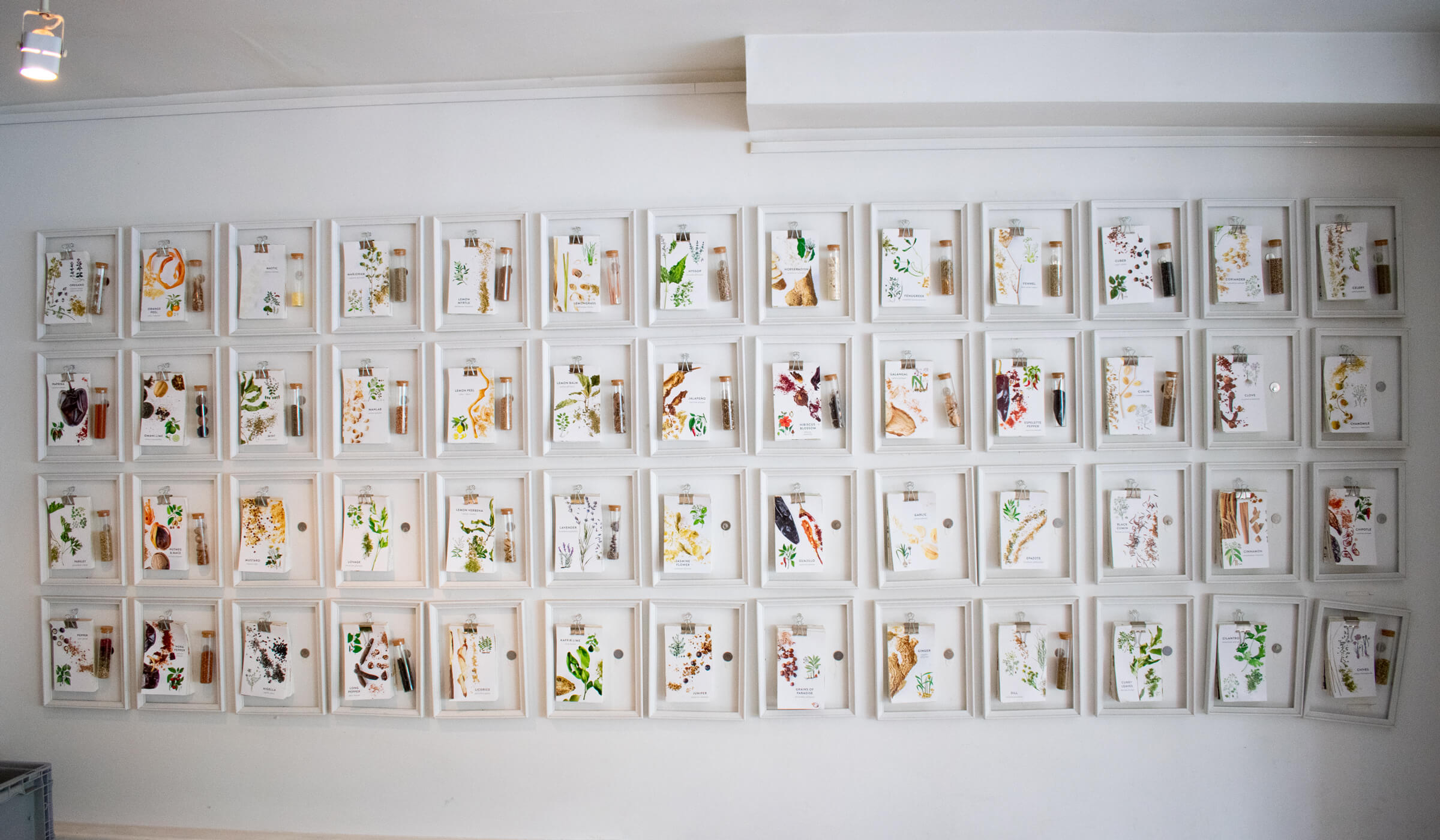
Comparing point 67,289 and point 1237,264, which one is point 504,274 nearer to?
point 67,289

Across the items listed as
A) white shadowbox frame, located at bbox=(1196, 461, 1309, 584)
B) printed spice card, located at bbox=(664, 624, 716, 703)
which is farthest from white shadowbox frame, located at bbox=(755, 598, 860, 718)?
white shadowbox frame, located at bbox=(1196, 461, 1309, 584)

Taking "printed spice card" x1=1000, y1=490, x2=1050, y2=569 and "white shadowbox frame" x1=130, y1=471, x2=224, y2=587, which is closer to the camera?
"printed spice card" x1=1000, y1=490, x2=1050, y2=569

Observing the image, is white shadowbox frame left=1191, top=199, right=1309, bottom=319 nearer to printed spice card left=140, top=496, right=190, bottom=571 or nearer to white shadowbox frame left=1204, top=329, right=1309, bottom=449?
white shadowbox frame left=1204, top=329, right=1309, bottom=449

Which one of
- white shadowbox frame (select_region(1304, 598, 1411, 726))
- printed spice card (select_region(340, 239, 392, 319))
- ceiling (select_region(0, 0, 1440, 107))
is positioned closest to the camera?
ceiling (select_region(0, 0, 1440, 107))

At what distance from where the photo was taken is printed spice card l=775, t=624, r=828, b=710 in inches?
79.3

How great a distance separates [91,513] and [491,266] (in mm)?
1482

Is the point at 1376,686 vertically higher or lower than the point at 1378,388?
lower

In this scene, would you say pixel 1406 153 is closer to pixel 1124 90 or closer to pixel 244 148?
pixel 1124 90

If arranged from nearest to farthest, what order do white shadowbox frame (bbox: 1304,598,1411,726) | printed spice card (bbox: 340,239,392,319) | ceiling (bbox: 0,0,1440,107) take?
ceiling (bbox: 0,0,1440,107) < white shadowbox frame (bbox: 1304,598,1411,726) < printed spice card (bbox: 340,239,392,319)

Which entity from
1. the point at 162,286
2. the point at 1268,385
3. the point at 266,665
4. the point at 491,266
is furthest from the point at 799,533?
the point at 162,286

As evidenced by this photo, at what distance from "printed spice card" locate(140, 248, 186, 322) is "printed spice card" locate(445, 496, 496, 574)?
3.51 ft

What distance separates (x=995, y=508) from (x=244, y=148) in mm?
2554

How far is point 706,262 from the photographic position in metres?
2.05

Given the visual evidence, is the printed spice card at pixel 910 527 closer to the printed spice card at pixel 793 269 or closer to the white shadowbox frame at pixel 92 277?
the printed spice card at pixel 793 269
